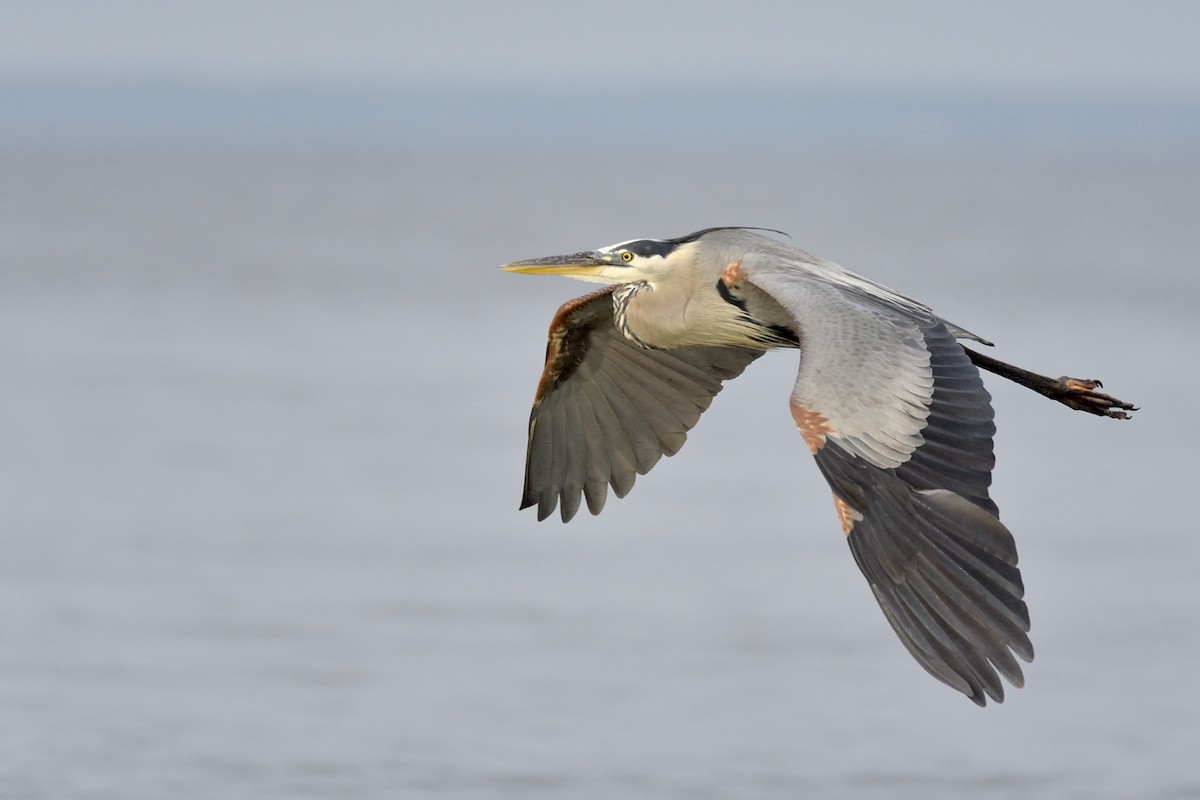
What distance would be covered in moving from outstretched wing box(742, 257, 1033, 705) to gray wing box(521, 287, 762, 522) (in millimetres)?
1685

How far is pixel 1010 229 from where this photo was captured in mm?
48188

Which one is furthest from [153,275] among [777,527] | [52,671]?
[52,671]

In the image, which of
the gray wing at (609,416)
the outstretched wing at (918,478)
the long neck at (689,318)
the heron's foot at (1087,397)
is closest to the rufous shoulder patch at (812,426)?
the outstretched wing at (918,478)

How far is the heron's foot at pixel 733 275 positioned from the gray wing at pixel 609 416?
0.82 meters

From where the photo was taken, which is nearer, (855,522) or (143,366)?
(855,522)

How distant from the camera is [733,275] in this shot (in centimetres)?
762

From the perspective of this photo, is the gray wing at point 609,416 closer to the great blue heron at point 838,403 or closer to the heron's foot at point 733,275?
the great blue heron at point 838,403

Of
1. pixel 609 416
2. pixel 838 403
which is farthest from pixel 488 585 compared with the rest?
pixel 838 403

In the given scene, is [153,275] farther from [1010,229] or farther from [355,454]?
[1010,229]

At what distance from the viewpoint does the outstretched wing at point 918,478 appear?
5.63 meters

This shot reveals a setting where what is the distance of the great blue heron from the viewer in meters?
5.71

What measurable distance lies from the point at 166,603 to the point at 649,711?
2.98m

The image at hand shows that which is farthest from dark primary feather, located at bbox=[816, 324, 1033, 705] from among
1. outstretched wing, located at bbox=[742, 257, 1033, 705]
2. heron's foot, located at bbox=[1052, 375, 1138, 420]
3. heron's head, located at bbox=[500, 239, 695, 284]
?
heron's head, located at bbox=[500, 239, 695, 284]

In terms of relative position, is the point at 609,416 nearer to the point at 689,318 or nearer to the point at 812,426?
the point at 689,318
